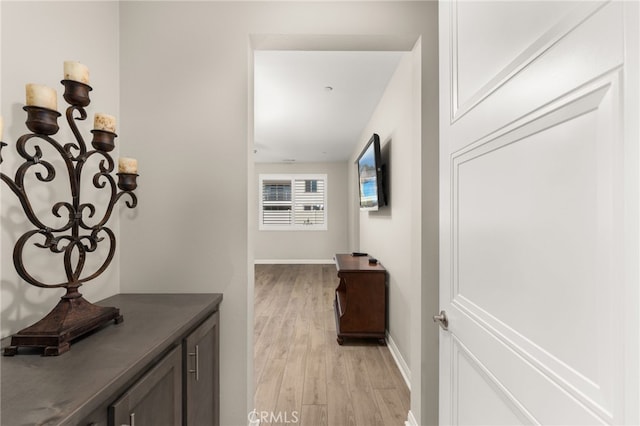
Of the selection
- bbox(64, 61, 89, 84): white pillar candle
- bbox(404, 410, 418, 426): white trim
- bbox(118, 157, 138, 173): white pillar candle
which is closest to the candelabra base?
bbox(118, 157, 138, 173): white pillar candle

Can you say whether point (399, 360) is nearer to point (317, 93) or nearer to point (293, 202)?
point (317, 93)

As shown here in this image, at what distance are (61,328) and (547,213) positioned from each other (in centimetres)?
131

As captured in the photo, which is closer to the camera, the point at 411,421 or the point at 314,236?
the point at 411,421

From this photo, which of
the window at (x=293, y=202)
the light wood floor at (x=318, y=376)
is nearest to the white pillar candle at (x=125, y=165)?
the light wood floor at (x=318, y=376)

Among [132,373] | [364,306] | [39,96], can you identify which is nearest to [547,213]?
[132,373]

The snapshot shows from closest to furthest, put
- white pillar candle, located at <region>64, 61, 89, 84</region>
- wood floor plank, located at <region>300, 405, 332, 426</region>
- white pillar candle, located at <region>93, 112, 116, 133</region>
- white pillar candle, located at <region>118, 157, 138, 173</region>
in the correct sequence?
1. white pillar candle, located at <region>64, 61, 89, 84</region>
2. white pillar candle, located at <region>93, 112, 116, 133</region>
3. white pillar candle, located at <region>118, 157, 138, 173</region>
4. wood floor plank, located at <region>300, 405, 332, 426</region>

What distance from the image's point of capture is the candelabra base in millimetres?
862

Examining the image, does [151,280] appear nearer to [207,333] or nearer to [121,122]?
[207,333]

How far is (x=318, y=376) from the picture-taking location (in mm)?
2400

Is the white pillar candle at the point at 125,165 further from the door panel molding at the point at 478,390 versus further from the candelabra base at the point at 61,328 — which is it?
the door panel molding at the point at 478,390

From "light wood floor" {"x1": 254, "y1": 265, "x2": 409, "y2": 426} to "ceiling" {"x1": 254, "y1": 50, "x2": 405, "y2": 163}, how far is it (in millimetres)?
2582

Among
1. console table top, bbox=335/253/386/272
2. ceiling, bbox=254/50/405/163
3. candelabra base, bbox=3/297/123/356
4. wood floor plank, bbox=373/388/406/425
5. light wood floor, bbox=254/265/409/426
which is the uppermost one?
ceiling, bbox=254/50/405/163

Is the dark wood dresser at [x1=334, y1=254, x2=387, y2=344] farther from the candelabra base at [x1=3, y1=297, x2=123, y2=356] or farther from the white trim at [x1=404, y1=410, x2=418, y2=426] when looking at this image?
the candelabra base at [x1=3, y1=297, x2=123, y2=356]

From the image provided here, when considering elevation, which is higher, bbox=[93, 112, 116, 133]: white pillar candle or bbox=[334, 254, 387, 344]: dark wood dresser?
bbox=[93, 112, 116, 133]: white pillar candle
